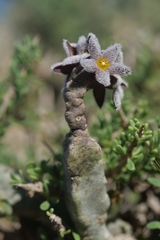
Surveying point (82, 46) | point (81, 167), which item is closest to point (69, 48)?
point (82, 46)

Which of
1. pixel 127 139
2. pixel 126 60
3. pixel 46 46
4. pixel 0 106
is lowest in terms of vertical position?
pixel 127 139

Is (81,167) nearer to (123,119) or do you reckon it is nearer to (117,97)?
(117,97)

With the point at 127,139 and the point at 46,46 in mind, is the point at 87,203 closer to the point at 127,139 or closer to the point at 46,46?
the point at 127,139

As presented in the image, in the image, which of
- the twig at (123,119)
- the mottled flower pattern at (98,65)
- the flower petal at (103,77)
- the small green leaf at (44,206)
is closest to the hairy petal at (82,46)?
the mottled flower pattern at (98,65)

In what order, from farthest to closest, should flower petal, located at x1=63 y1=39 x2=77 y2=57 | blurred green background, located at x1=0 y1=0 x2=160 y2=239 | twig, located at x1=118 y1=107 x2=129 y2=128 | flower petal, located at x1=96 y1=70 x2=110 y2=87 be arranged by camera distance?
blurred green background, located at x1=0 y1=0 x2=160 y2=239, twig, located at x1=118 y1=107 x2=129 y2=128, flower petal, located at x1=63 y1=39 x2=77 y2=57, flower petal, located at x1=96 y1=70 x2=110 y2=87

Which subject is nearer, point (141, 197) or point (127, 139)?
point (127, 139)

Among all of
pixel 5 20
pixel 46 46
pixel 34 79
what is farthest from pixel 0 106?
pixel 5 20

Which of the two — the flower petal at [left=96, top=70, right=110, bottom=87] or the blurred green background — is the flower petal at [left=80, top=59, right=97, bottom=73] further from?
the blurred green background

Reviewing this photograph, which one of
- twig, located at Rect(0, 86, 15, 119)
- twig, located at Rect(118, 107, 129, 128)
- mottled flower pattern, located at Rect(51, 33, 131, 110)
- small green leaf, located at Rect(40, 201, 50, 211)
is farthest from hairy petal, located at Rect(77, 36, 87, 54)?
twig, located at Rect(0, 86, 15, 119)
